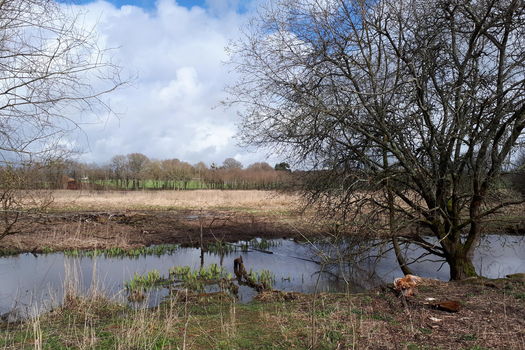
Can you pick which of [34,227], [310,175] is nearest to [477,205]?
[310,175]

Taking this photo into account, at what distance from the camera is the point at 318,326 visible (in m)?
5.25

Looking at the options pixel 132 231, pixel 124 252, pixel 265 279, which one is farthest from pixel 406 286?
pixel 132 231

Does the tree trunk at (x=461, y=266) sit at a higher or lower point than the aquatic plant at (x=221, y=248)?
higher

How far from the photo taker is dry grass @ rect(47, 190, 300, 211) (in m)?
28.6

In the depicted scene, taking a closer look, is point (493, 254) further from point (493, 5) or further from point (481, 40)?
point (493, 5)

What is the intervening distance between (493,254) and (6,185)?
1432cm

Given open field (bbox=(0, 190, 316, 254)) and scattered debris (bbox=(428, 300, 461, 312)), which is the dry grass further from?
scattered debris (bbox=(428, 300, 461, 312))

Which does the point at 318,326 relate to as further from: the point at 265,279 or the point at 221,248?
the point at 221,248

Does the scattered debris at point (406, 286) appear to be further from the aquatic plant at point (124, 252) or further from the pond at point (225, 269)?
the aquatic plant at point (124, 252)

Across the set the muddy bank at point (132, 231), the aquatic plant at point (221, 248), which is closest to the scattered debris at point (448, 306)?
the muddy bank at point (132, 231)

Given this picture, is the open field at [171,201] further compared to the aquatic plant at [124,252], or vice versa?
the open field at [171,201]

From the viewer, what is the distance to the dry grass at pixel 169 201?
2864 cm

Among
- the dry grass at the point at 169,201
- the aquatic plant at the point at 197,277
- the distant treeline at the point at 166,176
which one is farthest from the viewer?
the distant treeline at the point at 166,176

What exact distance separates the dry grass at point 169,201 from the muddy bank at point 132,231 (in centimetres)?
645
